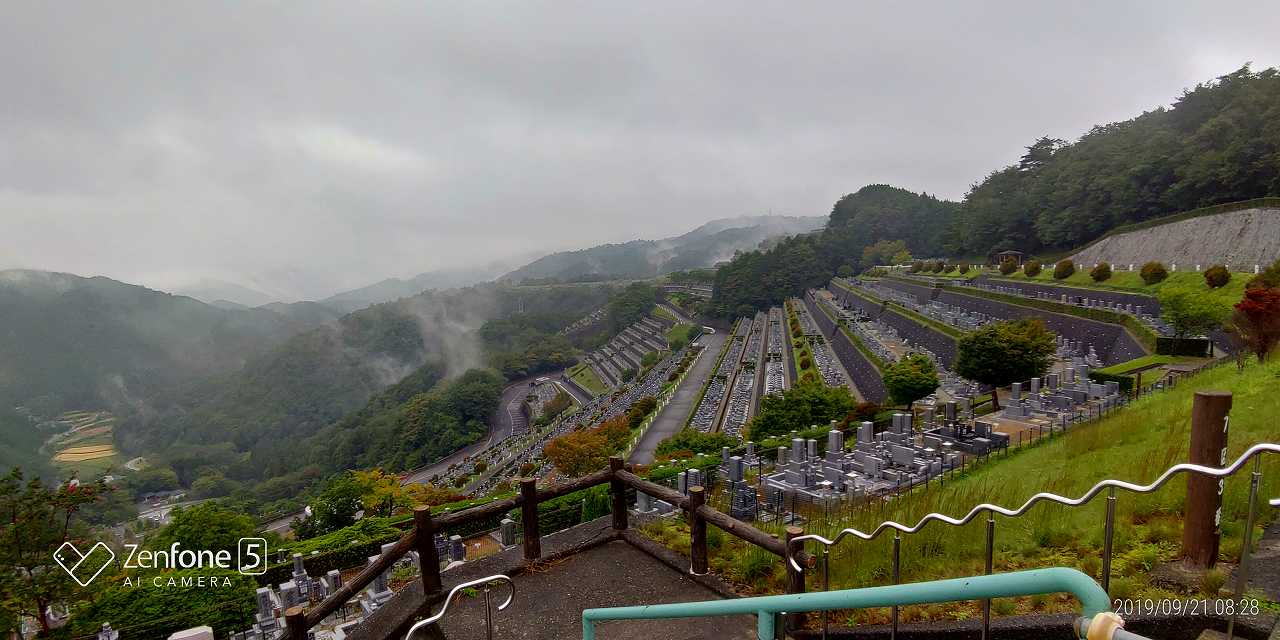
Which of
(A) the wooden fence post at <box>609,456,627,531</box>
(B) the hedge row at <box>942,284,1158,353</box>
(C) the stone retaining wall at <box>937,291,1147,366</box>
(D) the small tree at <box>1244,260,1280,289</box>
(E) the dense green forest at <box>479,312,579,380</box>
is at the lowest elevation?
(E) the dense green forest at <box>479,312,579,380</box>

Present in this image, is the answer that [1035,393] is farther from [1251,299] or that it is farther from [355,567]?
[355,567]

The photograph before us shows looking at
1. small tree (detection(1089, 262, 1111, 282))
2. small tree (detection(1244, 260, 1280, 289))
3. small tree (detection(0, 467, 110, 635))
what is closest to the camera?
small tree (detection(0, 467, 110, 635))

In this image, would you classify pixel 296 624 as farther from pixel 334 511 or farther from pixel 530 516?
pixel 334 511

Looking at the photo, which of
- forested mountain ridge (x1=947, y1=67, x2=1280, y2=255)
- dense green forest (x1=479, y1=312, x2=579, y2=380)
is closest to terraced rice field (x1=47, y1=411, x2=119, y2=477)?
dense green forest (x1=479, y1=312, x2=579, y2=380)

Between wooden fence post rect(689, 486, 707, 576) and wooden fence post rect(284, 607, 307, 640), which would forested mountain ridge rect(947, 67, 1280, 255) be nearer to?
wooden fence post rect(689, 486, 707, 576)

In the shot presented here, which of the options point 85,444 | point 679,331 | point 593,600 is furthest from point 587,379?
point 85,444

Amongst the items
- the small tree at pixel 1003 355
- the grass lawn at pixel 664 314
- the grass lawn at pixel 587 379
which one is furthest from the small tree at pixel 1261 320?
the grass lawn at pixel 664 314
